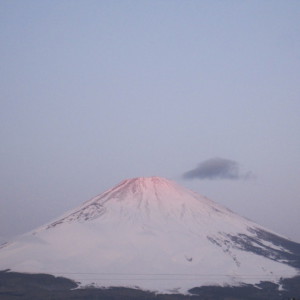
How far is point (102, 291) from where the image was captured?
9838cm

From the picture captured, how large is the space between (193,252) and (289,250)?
2364 cm

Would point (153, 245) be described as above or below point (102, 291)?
above

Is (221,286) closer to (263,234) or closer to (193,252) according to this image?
(193,252)

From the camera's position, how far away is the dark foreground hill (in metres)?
96.2

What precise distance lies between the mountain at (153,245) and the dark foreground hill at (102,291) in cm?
259

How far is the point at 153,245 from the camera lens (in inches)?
4739

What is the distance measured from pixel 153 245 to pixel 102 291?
23736mm

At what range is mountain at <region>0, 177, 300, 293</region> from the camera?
107750mm

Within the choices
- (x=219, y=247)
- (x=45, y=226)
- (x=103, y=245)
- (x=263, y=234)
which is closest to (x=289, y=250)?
(x=263, y=234)

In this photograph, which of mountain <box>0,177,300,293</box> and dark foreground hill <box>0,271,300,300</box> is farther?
mountain <box>0,177,300,293</box>

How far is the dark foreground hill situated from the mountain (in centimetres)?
259

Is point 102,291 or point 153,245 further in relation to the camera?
point 153,245

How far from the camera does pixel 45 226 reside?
134875 millimetres

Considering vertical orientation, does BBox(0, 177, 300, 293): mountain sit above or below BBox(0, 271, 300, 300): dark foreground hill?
above
